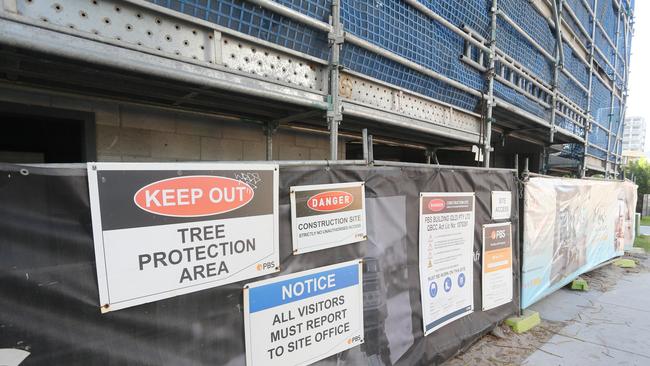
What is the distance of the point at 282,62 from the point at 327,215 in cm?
117

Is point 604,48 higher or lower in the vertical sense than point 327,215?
higher

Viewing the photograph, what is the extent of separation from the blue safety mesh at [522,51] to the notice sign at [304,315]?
4396 mm

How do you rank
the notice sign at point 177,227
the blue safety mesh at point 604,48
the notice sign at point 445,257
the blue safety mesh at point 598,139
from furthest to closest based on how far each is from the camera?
the blue safety mesh at point 598,139 → the blue safety mesh at point 604,48 → the notice sign at point 445,257 → the notice sign at point 177,227

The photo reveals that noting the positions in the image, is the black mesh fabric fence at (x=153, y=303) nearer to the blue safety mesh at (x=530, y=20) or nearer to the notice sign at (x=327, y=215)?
the notice sign at (x=327, y=215)

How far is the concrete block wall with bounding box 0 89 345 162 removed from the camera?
8.98ft

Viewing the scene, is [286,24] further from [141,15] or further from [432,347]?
[432,347]

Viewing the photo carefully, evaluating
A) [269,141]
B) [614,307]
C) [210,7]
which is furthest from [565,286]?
[210,7]

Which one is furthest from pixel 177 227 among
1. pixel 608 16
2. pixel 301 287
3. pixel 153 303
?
pixel 608 16

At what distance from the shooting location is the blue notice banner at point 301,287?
2.05 m

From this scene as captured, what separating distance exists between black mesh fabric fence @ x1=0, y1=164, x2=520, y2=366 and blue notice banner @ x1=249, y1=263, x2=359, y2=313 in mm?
78

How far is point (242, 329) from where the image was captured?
1993 millimetres

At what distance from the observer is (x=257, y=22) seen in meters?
2.31

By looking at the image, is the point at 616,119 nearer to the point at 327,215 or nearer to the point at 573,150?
the point at 573,150

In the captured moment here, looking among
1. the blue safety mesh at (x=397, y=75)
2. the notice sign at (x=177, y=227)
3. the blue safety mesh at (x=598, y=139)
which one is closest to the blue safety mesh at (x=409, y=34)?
the blue safety mesh at (x=397, y=75)
